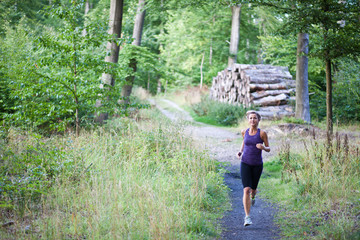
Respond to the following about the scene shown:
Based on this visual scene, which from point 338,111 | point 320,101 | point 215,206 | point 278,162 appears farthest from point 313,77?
point 215,206

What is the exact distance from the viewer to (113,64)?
8086mm

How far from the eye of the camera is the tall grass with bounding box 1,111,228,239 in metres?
3.83

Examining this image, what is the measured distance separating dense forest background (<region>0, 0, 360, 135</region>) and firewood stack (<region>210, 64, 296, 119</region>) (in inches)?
70.5

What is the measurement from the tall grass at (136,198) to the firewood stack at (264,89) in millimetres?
8734

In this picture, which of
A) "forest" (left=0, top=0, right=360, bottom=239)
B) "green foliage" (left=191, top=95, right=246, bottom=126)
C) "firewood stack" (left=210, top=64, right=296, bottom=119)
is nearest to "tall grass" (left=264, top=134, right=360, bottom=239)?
"forest" (left=0, top=0, right=360, bottom=239)

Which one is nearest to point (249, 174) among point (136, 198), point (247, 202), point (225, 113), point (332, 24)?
point (247, 202)

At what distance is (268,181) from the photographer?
23.4 ft

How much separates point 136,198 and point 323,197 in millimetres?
3034

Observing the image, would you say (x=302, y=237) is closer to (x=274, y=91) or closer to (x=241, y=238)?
(x=241, y=238)

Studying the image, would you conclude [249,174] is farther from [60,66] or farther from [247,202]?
[60,66]

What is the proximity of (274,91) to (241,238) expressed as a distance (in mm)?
12642

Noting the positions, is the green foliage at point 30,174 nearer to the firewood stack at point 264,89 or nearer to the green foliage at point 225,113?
the firewood stack at point 264,89

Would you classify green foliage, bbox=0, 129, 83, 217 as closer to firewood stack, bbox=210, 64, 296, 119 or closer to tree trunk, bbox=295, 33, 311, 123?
tree trunk, bbox=295, 33, 311, 123

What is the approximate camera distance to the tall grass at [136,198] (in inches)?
151
